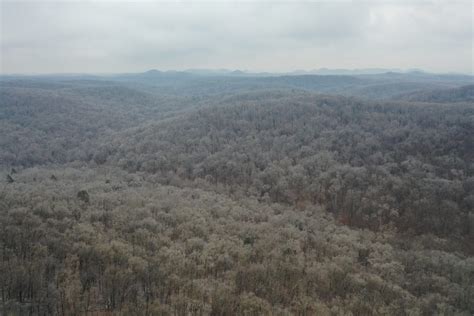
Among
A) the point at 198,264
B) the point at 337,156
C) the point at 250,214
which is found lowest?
the point at 250,214

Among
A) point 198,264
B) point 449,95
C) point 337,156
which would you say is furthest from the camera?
point 449,95

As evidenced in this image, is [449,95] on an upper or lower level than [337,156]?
upper

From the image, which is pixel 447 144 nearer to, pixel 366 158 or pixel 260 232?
pixel 366 158

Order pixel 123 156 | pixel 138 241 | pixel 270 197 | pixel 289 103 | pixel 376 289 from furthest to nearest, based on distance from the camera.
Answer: pixel 289 103 < pixel 123 156 < pixel 270 197 < pixel 138 241 < pixel 376 289

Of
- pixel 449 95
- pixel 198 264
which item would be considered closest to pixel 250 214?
pixel 198 264

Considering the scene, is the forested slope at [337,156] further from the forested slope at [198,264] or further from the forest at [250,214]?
the forested slope at [198,264]

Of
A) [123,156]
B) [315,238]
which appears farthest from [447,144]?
[123,156]

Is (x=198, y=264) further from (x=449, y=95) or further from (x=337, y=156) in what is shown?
(x=449, y=95)

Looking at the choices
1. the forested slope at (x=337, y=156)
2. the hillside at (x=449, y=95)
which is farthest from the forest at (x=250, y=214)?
the hillside at (x=449, y=95)

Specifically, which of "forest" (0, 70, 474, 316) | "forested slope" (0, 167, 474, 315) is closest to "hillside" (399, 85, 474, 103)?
"forest" (0, 70, 474, 316)
